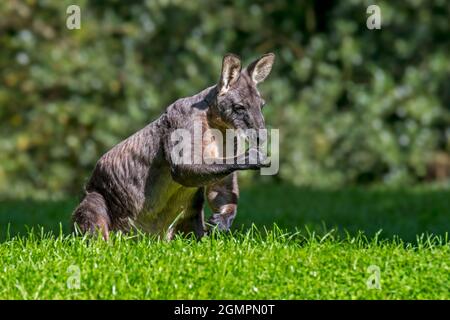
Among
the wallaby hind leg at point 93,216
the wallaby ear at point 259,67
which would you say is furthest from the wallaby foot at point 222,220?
the wallaby ear at point 259,67

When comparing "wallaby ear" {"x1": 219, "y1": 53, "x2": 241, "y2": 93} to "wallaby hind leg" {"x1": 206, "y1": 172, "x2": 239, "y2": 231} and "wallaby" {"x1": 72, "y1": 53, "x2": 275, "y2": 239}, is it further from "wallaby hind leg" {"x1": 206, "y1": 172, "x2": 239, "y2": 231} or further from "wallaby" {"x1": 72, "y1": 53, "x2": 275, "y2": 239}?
"wallaby hind leg" {"x1": 206, "y1": 172, "x2": 239, "y2": 231}

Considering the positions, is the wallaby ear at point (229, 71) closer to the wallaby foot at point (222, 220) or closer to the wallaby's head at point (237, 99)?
the wallaby's head at point (237, 99)

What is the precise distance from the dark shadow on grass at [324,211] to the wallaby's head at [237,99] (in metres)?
2.44

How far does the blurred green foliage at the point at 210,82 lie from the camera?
13.5 meters

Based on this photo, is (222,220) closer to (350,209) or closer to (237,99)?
(237,99)

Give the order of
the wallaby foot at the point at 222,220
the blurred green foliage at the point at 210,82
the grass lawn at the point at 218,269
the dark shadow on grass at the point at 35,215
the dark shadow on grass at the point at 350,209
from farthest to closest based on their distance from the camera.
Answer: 1. the blurred green foliage at the point at 210,82
2. the dark shadow on grass at the point at 35,215
3. the dark shadow on grass at the point at 350,209
4. the wallaby foot at the point at 222,220
5. the grass lawn at the point at 218,269

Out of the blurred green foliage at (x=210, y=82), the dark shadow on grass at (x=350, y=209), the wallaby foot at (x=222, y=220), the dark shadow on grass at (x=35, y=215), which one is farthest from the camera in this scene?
the blurred green foliage at (x=210, y=82)

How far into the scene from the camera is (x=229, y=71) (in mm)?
5922

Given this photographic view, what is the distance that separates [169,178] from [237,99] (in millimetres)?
622

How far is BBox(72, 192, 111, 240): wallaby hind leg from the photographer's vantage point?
607 centimetres

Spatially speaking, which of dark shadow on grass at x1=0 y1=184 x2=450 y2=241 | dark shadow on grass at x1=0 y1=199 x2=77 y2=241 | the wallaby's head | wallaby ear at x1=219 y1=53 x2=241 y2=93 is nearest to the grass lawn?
the wallaby's head

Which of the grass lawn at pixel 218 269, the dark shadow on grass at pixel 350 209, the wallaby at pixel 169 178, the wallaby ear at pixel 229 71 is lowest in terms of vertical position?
the grass lawn at pixel 218 269
